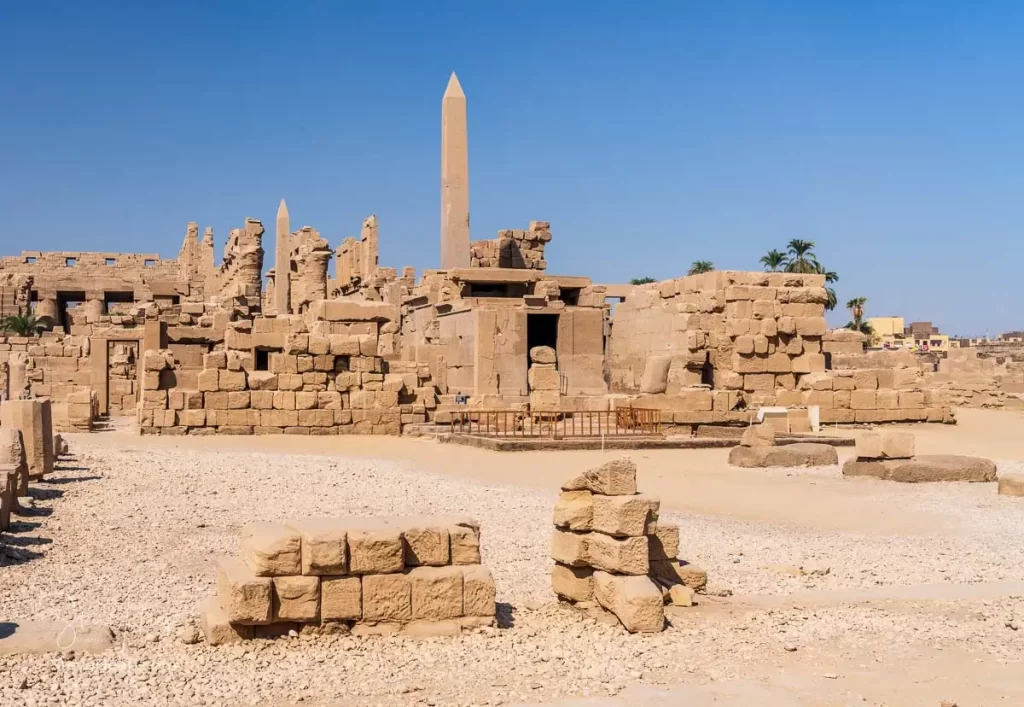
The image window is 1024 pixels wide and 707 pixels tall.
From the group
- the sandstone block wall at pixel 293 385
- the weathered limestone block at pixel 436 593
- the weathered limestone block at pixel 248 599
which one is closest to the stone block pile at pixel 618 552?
the weathered limestone block at pixel 436 593

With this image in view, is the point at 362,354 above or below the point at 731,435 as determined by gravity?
above

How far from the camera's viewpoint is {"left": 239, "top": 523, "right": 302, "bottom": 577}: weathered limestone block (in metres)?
5.56

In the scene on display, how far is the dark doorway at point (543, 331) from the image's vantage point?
25.5m

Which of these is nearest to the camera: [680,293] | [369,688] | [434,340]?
[369,688]

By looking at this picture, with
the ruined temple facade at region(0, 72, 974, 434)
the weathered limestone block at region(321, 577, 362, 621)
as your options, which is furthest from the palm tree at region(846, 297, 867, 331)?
the weathered limestone block at region(321, 577, 362, 621)

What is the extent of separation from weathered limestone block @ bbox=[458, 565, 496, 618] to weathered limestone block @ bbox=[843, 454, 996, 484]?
8268mm

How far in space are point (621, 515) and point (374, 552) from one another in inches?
57.7

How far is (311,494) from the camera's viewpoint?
11.1 m

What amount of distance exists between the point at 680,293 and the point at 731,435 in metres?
5.00

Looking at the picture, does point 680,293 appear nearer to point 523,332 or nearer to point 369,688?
point 523,332

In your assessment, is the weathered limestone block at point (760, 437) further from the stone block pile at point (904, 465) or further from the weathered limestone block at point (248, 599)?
the weathered limestone block at point (248, 599)

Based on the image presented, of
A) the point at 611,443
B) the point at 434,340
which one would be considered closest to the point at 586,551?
the point at 611,443

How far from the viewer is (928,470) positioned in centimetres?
1277

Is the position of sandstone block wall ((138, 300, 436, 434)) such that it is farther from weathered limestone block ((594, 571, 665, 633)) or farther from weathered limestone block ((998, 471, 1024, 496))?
weathered limestone block ((594, 571, 665, 633))
